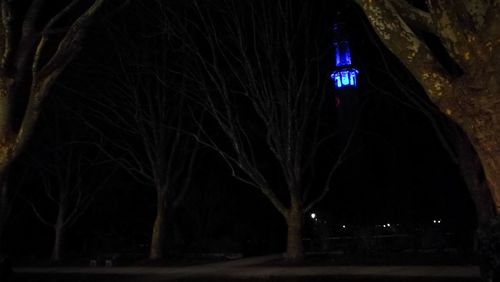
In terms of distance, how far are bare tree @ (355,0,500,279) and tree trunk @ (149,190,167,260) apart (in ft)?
57.5

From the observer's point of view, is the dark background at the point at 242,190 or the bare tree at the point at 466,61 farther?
the dark background at the point at 242,190

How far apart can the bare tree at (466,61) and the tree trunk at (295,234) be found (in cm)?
1185

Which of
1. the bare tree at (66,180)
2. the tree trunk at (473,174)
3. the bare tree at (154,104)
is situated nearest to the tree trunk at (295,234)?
the tree trunk at (473,174)

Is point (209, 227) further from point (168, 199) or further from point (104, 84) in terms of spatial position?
point (104, 84)

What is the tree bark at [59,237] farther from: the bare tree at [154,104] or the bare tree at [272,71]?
the bare tree at [272,71]

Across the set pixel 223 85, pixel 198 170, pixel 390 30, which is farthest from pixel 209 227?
pixel 390 30

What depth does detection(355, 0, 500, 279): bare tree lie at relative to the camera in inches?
287

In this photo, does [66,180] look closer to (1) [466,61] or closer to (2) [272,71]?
(2) [272,71]

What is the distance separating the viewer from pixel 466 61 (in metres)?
7.51

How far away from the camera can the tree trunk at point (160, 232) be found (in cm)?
2384

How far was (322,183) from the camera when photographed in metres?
33.8

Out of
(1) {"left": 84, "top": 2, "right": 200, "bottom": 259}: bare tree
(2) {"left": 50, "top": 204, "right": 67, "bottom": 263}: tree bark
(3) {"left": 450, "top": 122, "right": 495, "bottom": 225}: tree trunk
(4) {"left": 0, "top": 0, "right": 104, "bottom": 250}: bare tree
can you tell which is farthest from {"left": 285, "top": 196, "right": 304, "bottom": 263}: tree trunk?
(2) {"left": 50, "top": 204, "right": 67, "bottom": 263}: tree bark

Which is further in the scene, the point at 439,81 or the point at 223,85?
the point at 223,85

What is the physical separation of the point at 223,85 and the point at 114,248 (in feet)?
51.3
